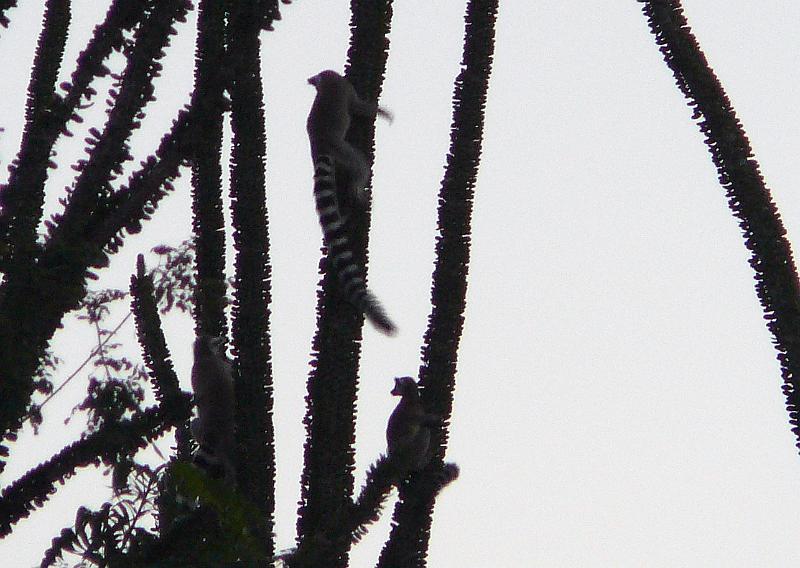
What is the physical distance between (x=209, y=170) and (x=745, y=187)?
2819 millimetres

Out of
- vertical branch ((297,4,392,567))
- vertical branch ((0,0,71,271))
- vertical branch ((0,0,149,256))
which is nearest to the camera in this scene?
vertical branch ((297,4,392,567))

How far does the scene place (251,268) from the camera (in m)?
5.92

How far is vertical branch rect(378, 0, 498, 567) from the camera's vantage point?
5543mm

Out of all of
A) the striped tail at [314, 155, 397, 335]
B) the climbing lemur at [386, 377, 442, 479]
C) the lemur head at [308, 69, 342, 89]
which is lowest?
the climbing lemur at [386, 377, 442, 479]

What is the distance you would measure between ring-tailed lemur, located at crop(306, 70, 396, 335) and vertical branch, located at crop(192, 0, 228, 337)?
0.62 meters

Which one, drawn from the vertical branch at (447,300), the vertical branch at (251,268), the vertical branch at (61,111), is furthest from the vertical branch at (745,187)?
the vertical branch at (61,111)

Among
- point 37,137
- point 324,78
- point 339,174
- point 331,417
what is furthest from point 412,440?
point 324,78

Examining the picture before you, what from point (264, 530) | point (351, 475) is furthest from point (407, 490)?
point (264, 530)

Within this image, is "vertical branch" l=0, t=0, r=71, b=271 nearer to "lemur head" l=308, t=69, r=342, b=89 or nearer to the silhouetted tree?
the silhouetted tree

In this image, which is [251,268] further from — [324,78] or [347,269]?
[324,78]

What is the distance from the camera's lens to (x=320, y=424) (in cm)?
561

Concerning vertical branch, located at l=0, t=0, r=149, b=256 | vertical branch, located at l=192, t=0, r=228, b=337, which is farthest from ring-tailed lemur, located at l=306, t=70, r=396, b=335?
vertical branch, located at l=0, t=0, r=149, b=256

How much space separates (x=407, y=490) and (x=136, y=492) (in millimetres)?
1300

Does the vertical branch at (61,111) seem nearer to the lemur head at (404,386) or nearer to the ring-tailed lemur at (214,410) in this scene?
the ring-tailed lemur at (214,410)
